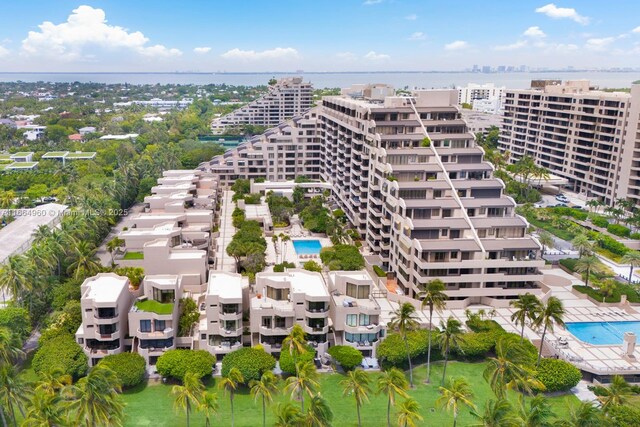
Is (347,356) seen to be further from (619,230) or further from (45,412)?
(619,230)

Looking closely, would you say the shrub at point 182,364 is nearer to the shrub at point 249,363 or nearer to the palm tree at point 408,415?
the shrub at point 249,363

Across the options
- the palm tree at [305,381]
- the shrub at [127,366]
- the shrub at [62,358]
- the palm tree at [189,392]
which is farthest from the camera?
the shrub at [62,358]

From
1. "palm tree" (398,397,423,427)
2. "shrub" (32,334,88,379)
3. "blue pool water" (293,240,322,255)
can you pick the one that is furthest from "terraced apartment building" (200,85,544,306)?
"shrub" (32,334,88,379)

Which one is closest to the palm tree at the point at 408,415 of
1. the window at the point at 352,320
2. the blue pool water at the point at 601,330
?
the window at the point at 352,320

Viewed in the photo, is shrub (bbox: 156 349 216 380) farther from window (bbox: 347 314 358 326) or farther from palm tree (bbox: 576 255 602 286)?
palm tree (bbox: 576 255 602 286)

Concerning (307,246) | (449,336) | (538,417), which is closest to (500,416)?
(538,417)

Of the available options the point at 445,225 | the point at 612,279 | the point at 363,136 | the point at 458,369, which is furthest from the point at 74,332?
the point at 612,279
